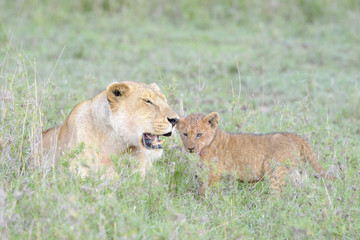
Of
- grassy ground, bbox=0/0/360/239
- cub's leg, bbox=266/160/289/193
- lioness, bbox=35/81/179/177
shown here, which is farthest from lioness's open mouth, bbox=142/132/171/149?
cub's leg, bbox=266/160/289/193

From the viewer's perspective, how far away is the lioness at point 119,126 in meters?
4.40

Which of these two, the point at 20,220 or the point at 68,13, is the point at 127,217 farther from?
the point at 68,13

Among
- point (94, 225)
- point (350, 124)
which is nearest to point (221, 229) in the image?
point (94, 225)

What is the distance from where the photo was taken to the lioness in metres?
4.40

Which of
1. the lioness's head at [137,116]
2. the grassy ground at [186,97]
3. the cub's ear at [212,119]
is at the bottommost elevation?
the grassy ground at [186,97]

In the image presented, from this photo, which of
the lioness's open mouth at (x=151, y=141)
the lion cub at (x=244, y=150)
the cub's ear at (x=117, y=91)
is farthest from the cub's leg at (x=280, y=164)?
the cub's ear at (x=117, y=91)

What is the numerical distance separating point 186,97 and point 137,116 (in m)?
2.49

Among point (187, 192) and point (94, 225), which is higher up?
point (94, 225)

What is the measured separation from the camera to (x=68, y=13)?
12523 mm

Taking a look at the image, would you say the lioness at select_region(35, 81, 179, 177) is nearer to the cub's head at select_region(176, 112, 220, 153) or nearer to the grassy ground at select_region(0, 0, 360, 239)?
the grassy ground at select_region(0, 0, 360, 239)

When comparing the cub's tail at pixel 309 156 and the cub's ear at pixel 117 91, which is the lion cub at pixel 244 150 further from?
the cub's ear at pixel 117 91

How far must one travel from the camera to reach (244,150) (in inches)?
203

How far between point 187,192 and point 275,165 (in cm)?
75

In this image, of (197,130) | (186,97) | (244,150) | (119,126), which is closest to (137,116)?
(119,126)
